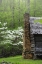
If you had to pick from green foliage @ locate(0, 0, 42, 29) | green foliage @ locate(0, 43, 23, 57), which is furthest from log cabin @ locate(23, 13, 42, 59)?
green foliage @ locate(0, 0, 42, 29)

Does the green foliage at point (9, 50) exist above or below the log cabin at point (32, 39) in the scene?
below

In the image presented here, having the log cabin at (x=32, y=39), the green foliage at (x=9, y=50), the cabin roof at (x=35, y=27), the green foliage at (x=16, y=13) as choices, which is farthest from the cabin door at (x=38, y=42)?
the green foliage at (x=16, y=13)

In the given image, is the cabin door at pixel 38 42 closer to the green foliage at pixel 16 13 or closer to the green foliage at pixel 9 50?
the green foliage at pixel 9 50

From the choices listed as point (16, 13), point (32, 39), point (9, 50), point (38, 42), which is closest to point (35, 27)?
point (32, 39)

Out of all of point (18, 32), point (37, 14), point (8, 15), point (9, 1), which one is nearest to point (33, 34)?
point (18, 32)

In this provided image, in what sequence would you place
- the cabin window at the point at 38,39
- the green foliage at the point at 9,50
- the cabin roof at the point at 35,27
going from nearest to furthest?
1. the cabin roof at the point at 35,27
2. the cabin window at the point at 38,39
3. the green foliage at the point at 9,50

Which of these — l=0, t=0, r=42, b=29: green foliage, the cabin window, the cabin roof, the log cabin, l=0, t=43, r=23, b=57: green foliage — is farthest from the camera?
l=0, t=0, r=42, b=29: green foliage

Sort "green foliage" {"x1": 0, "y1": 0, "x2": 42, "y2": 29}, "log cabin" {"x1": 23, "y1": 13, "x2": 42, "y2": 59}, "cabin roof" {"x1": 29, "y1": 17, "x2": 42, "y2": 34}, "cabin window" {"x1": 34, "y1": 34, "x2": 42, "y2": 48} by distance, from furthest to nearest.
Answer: "green foliage" {"x1": 0, "y1": 0, "x2": 42, "y2": 29} < "cabin window" {"x1": 34, "y1": 34, "x2": 42, "y2": 48} < "log cabin" {"x1": 23, "y1": 13, "x2": 42, "y2": 59} < "cabin roof" {"x1": 29, "y1": 17, "x2": 42, "y2": 34}

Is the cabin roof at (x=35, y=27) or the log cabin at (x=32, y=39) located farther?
the log cabin at (x=32, y=39)

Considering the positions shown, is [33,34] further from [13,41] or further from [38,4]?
[38,4]

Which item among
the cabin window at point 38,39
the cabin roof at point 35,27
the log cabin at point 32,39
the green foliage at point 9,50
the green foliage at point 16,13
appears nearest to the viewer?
the cabin roof at point 35,27

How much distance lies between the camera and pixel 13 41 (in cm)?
3953

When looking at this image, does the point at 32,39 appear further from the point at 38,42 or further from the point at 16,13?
the point at 16,13

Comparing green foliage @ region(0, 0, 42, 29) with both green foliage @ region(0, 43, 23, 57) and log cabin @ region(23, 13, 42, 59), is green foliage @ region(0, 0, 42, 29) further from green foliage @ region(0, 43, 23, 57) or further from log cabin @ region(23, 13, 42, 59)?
log cabin @ region(23, 13, 42, 59)
